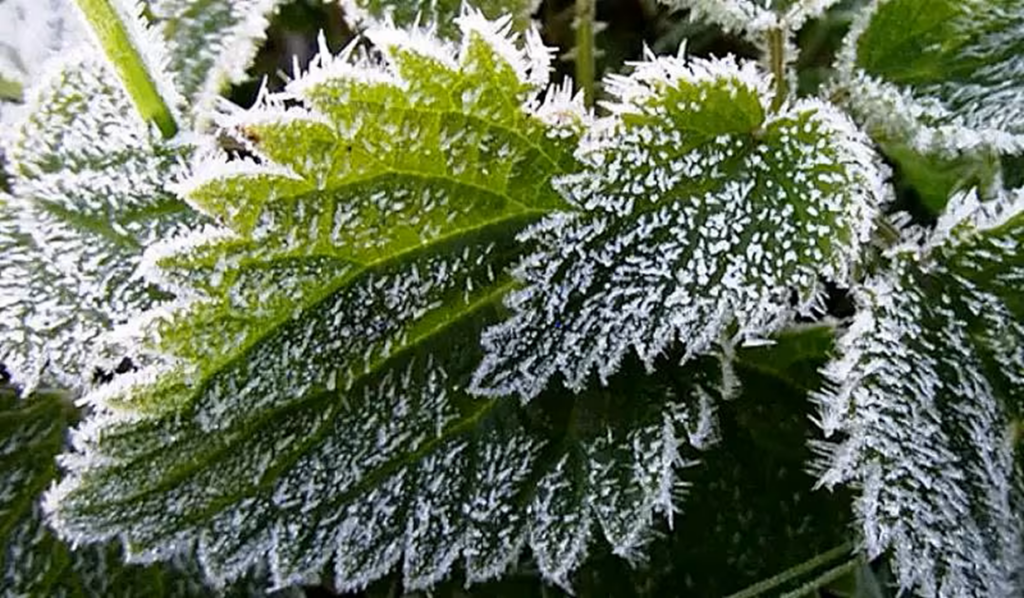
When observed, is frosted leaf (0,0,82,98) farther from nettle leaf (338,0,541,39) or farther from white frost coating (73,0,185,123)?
nettle leaf (338,0,541,39)

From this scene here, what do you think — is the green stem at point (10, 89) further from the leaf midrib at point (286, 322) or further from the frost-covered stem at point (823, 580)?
the frost-covered stem at point (823, 580)

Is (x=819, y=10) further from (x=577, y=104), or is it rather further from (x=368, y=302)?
(x=368, y=302)

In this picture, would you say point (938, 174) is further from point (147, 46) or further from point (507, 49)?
point (147, 46)

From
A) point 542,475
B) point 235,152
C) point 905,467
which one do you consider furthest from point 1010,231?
point 235,152

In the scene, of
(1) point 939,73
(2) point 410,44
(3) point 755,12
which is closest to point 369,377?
(2) point 410,44

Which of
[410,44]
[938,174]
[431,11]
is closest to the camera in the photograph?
[410,44]
